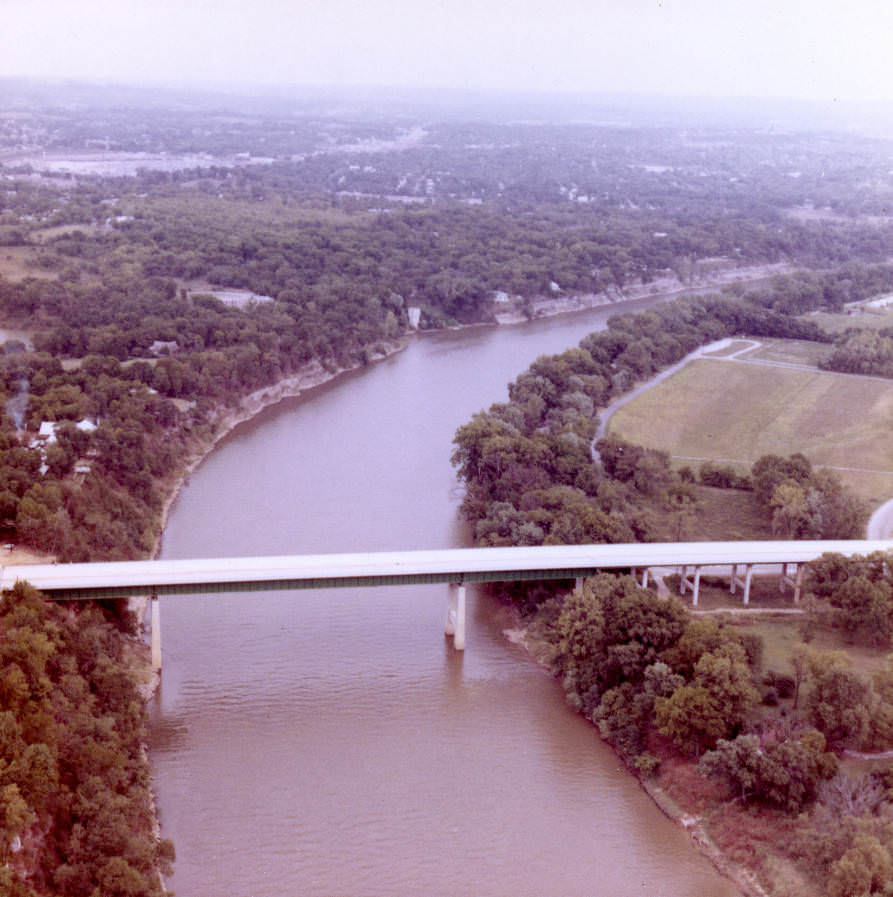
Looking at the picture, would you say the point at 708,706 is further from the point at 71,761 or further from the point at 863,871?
the point at 71,761

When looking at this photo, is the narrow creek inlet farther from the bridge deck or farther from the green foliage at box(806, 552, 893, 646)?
the green foliage at box(806, 552, 893, 646)

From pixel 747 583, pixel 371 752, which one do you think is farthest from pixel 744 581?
pixel 371 752

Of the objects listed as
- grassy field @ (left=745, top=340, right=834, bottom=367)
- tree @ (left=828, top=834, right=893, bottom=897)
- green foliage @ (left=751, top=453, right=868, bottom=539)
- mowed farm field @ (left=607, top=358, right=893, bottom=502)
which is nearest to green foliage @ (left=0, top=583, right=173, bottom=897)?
tree @ (left=828, top=834, right=893, bottom=897)

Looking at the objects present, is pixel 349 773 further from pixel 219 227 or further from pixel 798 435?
pixel 219 227

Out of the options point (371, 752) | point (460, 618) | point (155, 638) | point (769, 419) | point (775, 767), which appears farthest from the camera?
point (769, 419)

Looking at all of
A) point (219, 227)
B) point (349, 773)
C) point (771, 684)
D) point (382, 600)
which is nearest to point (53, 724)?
point (349, 773)

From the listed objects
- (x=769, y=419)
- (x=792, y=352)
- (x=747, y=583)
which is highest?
(x=792, y=352)
